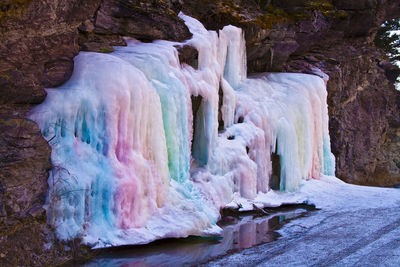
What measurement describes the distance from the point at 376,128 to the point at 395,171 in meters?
2.28

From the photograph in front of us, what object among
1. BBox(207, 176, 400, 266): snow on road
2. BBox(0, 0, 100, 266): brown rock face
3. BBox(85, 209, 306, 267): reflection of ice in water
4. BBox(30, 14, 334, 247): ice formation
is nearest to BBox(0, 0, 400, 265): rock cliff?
BBox(0, 0, 100, 266): brown rock face

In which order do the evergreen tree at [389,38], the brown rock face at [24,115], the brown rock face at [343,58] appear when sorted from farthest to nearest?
the evergreen tree at [389,38] < the brown rock face at [343,58] < the brown rock face at [24,115]

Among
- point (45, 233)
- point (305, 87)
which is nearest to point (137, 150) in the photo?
point (45, 233)

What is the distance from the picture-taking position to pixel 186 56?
977 cm

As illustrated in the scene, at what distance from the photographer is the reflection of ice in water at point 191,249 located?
5.87 m

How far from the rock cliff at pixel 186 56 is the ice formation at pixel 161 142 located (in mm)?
270

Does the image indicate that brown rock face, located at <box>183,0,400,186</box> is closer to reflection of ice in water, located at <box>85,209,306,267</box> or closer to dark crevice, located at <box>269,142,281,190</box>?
dark crevice, located at <box>269,142,281,190</box>

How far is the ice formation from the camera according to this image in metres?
6.37

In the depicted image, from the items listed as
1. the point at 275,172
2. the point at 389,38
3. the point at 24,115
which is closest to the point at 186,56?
the point at 275,172

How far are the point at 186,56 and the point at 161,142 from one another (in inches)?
104

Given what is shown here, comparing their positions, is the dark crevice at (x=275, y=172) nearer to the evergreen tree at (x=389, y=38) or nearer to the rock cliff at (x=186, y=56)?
the rock cliff at (x=186, y=56)

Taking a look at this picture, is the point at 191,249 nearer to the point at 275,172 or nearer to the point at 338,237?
the point at 338,237

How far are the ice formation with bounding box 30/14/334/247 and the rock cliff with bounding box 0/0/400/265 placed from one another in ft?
0.89

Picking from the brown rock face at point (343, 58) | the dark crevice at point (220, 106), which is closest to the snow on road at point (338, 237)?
the dark crevice at point (220, 106)
